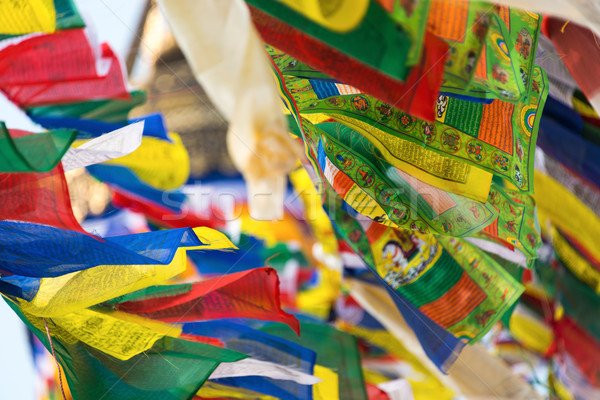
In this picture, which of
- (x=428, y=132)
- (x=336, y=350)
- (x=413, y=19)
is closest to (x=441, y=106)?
(x=428, y=132)

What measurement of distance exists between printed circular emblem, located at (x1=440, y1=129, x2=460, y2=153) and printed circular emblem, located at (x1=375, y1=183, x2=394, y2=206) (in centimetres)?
10

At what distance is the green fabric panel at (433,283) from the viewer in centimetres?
98

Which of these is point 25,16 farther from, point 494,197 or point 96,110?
point 494,197

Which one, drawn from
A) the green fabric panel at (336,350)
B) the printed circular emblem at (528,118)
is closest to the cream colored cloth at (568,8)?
the printed circular emblem at (528,118)

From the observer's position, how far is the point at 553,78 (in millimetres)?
994

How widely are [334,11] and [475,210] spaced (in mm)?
415

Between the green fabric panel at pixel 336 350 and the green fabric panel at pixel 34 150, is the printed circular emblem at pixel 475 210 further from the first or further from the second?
the green fabric panel at pixel 34 150

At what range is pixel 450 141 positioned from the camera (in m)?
0.78

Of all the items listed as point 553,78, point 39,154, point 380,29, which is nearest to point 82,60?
point 39,154

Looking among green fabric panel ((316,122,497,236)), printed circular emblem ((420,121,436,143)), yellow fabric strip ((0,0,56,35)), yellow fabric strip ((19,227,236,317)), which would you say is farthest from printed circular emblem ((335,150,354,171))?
yellow fabric strip ((0,0,56,35))

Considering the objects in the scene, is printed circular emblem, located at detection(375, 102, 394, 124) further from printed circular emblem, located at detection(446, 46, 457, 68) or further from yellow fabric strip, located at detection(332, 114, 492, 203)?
printed circular emblem, located at detection(446, 46, 457, 68)

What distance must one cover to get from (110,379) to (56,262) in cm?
19

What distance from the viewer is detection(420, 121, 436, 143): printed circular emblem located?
2.55 feet

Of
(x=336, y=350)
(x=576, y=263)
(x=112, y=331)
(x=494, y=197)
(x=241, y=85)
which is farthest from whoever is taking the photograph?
(x=576, y=263)
